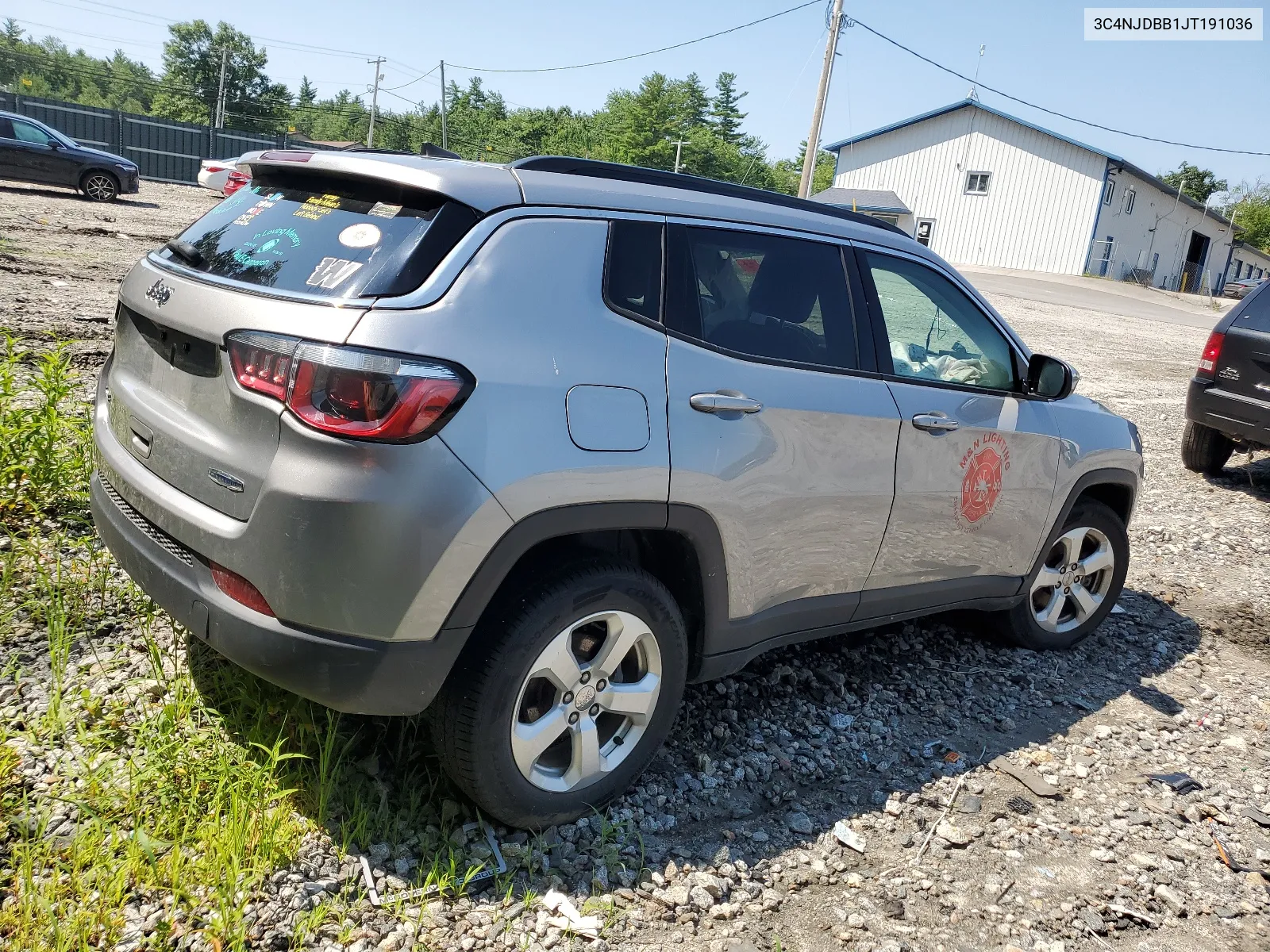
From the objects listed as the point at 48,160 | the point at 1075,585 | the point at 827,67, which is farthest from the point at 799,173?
the point at 1075,585

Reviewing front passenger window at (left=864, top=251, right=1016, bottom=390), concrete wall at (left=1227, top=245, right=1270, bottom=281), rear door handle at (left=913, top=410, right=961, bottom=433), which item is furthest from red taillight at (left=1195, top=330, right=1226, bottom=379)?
concrete wall at (left=1227, top=245, right=1270, bottom=281)

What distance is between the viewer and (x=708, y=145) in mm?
82250

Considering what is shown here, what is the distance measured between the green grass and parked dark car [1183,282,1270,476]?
7.28 meters

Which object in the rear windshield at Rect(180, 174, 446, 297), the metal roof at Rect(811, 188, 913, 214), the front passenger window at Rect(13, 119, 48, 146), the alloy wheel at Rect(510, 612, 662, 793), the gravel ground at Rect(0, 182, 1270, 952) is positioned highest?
the metal roof at Rect(811, 188, 913, 214)

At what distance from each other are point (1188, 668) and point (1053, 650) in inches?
28.6

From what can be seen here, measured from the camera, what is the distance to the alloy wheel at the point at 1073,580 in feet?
15.3

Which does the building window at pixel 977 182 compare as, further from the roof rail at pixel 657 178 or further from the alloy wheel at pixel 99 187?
the roof rail at pixel 657 178

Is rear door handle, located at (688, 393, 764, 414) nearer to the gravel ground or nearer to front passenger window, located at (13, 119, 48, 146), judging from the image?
the gravel ground

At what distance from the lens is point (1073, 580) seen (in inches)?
189

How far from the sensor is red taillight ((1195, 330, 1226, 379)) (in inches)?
310

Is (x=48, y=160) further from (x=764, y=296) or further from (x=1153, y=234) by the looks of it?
(x=1153, y=234)

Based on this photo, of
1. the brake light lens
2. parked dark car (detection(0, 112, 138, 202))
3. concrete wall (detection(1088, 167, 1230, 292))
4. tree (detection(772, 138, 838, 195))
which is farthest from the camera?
tree (detection(772, 138, 838, 195))

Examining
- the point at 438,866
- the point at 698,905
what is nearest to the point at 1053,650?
the point at 698,905

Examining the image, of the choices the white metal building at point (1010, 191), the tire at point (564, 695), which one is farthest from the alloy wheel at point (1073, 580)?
the white metal building at point (1010, 191)
